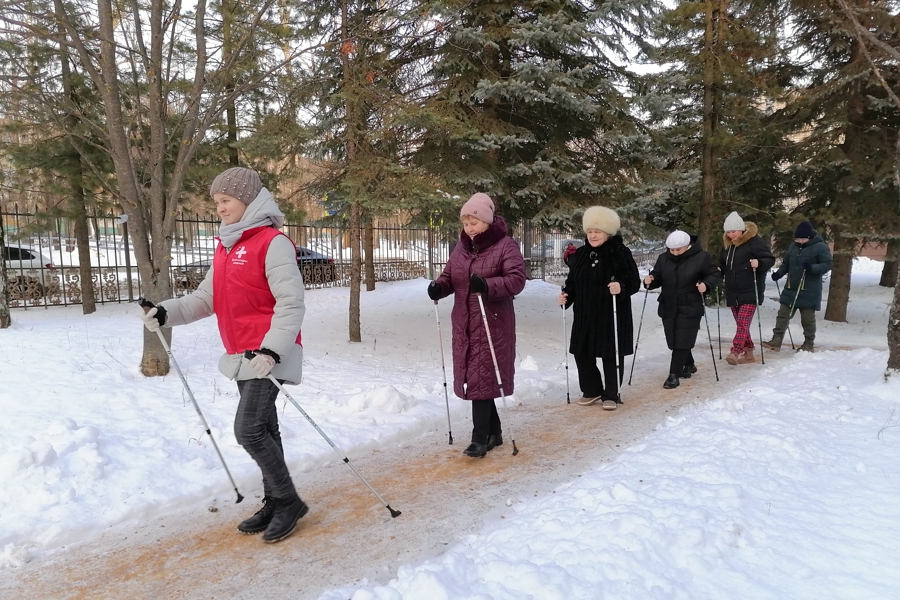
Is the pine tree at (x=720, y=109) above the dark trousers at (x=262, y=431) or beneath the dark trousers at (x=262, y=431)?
above

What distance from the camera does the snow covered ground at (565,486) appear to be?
2.61m

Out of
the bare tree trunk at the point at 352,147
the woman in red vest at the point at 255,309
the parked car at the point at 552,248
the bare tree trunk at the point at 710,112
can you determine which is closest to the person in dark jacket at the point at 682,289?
the bare tree trunk at the point at 352,147

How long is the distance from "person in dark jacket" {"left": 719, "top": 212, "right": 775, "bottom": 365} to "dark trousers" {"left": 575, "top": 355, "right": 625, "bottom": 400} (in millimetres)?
3043

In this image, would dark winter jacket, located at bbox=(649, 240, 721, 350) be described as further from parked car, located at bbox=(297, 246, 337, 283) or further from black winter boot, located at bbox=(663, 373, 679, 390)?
parked car, located at bbox=(297, 246, 337, 283)

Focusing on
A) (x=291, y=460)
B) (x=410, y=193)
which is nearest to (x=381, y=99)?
(x=410, y=193)

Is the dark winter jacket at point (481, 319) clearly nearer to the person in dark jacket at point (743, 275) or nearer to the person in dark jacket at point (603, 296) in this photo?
the person in dark jacket at point (603, 296)

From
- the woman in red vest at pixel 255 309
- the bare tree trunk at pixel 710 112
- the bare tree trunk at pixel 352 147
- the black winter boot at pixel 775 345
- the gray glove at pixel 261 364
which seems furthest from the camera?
the bare tree trunk at pixel 710 112

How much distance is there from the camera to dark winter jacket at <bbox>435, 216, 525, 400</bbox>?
4.32 meters

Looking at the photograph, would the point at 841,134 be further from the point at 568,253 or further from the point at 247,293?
the point at 247,293

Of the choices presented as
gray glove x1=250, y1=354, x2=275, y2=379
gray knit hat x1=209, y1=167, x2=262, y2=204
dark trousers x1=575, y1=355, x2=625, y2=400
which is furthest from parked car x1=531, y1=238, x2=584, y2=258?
gray glove x1=250, y1=354, x2=275, y2=379

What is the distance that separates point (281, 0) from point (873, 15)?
11.2 m

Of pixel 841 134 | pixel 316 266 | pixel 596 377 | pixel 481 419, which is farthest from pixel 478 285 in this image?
pixel 316 266

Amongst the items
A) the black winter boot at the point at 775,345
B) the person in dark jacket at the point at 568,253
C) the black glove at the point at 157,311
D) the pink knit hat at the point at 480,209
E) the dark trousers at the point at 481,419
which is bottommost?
the black winter boot at the point at 775,345

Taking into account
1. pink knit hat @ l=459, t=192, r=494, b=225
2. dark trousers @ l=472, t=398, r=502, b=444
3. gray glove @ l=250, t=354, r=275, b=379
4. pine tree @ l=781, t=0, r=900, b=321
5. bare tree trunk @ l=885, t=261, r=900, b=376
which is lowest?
dark trousers @ l=472, t=398, r=502, b=444
